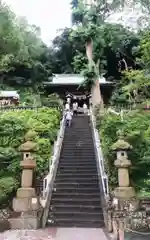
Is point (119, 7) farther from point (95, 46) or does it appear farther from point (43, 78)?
point (43, 78)

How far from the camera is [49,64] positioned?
1646 inches

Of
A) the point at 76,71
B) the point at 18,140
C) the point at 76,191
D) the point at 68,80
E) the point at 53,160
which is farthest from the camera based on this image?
the point at 68,80

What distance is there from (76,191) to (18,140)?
362cm

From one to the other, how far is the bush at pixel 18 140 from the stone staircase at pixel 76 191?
0.80 m

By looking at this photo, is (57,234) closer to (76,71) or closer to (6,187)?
(6,187)

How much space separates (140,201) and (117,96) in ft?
76.8

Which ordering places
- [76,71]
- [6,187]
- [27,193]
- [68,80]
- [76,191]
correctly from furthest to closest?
[68,80]
[76,71]
[76,191]
[6,187]
[27,193]

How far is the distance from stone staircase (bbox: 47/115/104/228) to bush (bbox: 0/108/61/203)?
80 cm

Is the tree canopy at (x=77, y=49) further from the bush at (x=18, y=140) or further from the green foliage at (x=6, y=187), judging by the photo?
the green foliage at (x=6, y=187)

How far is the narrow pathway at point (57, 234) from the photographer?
827 cm

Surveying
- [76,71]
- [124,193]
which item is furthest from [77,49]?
[124,193]

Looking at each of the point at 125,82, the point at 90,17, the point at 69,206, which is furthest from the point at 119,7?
the point at 69,206

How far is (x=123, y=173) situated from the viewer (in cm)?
968

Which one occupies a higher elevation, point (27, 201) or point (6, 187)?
point (6, 187)
